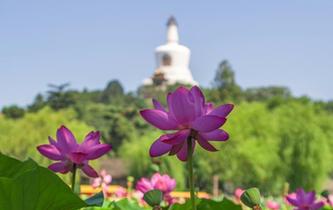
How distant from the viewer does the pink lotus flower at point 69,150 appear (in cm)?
119

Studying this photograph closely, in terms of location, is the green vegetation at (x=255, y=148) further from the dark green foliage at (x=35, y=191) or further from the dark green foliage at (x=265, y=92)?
the dark green foliage at (x=265, y=92)

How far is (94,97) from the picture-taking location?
7150cm

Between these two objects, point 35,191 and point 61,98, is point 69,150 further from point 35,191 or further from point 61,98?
point 61,98

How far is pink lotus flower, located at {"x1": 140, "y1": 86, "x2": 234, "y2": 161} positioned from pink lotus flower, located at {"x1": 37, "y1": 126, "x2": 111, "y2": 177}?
205 mm

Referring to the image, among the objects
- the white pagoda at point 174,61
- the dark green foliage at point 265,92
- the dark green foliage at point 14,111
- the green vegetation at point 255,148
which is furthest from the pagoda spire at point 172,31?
the green vegetation at point 255,148

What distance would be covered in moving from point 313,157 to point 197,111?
2398 cm

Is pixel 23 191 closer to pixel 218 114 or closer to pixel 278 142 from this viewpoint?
pixel 218 114

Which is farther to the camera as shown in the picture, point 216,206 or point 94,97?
point 94,97

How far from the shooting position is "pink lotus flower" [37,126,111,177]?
3.89ft

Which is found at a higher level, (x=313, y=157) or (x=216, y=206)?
(x=216, y=206)

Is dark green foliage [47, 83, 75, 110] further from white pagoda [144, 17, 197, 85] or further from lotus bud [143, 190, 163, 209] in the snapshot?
lotus bud [143, 190, 163, 209]

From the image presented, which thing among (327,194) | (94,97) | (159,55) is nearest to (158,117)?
(327,194)

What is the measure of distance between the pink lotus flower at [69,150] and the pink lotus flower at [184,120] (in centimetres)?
21

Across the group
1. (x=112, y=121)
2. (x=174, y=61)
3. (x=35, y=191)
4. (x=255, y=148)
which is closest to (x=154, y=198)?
(x=35, y=191)
